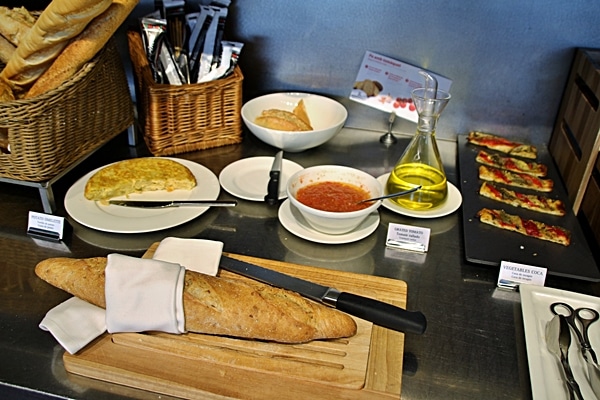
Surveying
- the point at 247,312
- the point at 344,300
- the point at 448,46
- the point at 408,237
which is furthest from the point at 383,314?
the point at 448,46

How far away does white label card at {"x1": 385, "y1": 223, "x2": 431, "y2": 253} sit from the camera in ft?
3.39

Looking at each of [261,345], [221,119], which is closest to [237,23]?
[221,119]

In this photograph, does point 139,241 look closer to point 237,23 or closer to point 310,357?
point 310,357

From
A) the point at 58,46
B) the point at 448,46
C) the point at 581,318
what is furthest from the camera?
the point at 448,46

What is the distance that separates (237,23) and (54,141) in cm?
65

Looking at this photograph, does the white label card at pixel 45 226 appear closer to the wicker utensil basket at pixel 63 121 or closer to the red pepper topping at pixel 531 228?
the wicker utensil basket at pixel 63 121

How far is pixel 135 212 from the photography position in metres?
1.09

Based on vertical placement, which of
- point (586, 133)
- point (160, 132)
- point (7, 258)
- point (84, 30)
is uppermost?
point (84, 30)

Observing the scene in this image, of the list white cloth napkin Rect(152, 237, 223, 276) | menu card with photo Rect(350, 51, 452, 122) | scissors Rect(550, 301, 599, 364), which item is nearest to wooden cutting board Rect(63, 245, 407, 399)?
white cloth napkin Rect(152, 237, 223, 276)

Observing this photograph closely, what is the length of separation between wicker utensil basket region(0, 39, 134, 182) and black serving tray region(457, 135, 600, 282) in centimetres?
81

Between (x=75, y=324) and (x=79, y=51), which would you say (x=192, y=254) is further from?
(x=79, y=51)

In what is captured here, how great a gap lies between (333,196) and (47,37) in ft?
2.02

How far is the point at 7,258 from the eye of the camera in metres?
0.98

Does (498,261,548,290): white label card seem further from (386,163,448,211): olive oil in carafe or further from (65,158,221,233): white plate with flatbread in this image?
(65,158,221,233): white plate with flatbread
